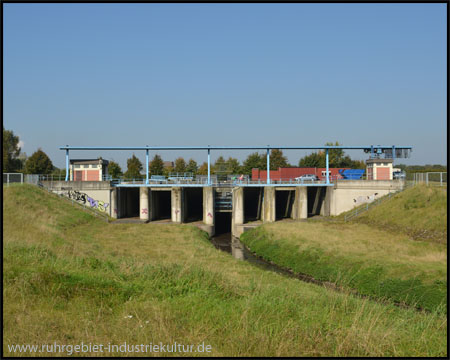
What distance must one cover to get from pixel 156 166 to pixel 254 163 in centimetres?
2192

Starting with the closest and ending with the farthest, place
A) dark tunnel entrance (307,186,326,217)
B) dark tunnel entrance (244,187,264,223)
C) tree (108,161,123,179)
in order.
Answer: dark tunnel entrance (307,186,326,217) < dark tunnel entrance (244,187,264,223) < tree (108,161,123,179)

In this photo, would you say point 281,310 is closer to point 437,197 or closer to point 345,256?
point 345,256

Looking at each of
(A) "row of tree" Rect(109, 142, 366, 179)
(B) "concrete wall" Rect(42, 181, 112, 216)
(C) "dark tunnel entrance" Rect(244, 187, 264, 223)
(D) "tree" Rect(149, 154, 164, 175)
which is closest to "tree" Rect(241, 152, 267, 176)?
(A) "row of tree" Rect(109, 142, 366, 179)

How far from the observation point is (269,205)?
50094mm

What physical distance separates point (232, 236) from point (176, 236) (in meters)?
11.5

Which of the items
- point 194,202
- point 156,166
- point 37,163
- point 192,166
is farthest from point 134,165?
point 194,202

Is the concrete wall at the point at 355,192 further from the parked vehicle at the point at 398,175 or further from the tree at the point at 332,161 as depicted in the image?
the tree at the point at 332,161

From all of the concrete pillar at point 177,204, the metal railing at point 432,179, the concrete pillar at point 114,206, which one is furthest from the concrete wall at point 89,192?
the metal railing at point 432,179

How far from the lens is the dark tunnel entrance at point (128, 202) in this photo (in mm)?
51875

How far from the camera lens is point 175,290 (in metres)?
12.2

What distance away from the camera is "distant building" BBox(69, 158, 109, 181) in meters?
53.6

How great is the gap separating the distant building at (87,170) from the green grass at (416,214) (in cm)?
3303

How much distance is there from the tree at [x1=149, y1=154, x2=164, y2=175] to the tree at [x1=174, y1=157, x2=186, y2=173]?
7358 mm

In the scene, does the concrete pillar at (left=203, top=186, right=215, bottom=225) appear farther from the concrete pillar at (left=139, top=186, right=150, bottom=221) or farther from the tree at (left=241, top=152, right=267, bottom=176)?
the tree at (left=241, top=152, right=267, bottom=176)
